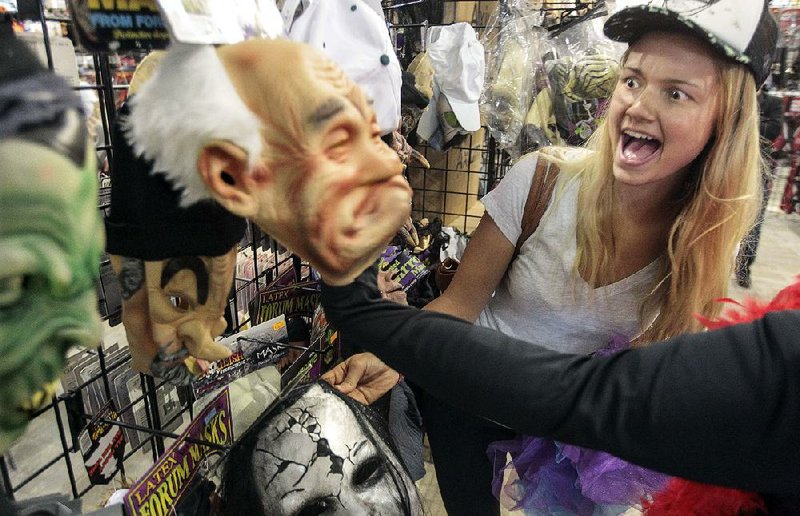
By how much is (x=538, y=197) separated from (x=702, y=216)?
0.80 feet

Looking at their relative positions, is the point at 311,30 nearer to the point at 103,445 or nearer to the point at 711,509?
the point at 103,445

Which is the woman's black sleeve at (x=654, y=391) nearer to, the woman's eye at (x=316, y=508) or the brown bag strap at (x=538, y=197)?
the woman's eye at (x=316, y=508)

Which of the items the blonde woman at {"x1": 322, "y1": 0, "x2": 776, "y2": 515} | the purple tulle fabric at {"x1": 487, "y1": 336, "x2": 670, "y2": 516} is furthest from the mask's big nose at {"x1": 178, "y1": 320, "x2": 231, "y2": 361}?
the purple tulle fabric at {"x1": 487, "y1": 336, "x2": 670, "y2": 516}

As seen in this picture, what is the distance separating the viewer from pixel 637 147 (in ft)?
2.67

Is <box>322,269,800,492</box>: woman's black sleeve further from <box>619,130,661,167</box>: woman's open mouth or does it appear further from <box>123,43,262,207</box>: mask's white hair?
<box>619,130,661,167</box>: woman's open mouth

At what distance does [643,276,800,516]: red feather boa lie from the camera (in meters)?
0.53

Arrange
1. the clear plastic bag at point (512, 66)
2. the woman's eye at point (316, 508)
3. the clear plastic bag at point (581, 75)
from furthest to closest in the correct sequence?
1. the clear plastic bag at point (512, 66)
2. the clear plastic bag at point (581, 75)
3. the woman's eye at point (316, 508)

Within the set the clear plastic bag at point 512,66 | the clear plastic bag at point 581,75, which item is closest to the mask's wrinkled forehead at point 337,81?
the clear plastic bag at point 581,75

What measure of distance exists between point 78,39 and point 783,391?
561 mm

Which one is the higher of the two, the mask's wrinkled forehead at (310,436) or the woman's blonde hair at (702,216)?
the woman's blonde hair at (702,216)

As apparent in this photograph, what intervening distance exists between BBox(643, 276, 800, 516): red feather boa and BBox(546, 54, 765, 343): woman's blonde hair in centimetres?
17

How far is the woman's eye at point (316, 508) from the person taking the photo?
62 centimetres

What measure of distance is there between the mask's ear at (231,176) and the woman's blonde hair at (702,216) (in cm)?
61

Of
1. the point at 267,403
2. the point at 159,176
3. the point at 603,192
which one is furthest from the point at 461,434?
the point at 159,176
